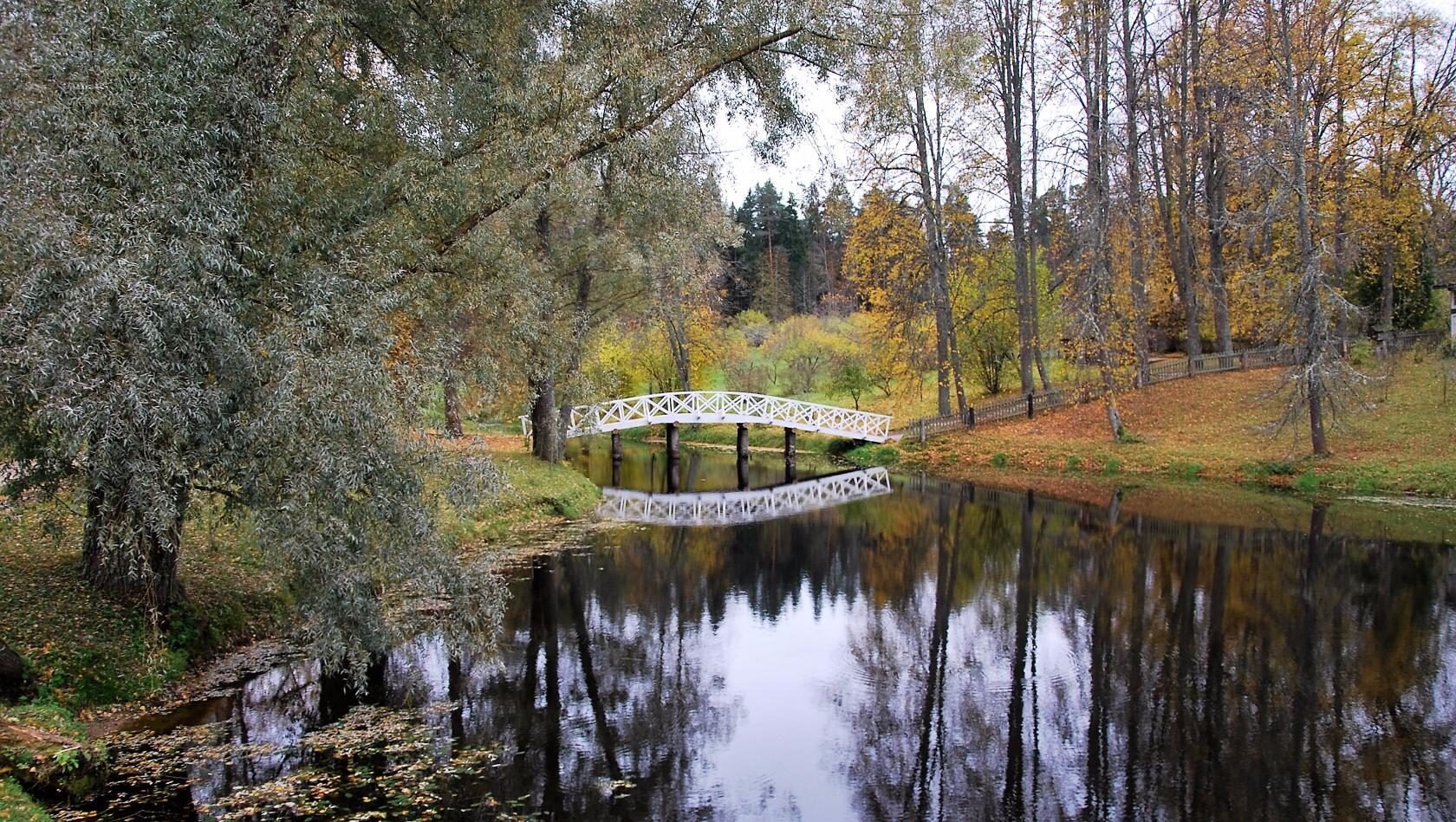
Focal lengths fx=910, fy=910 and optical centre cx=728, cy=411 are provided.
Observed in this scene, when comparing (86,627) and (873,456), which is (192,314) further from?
(873,456)

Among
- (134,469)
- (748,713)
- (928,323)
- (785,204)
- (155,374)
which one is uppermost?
(785,204)

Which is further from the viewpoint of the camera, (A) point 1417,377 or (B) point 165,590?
(A) point 1417,377

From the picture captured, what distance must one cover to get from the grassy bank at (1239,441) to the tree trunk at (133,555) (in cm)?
2028

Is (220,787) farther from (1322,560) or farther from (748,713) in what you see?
(1322,560)

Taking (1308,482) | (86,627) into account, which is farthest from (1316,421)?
(86,627)

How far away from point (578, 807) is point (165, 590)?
5103mm

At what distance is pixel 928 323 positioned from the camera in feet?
93.1

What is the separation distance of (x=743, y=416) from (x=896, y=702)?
65.3ft

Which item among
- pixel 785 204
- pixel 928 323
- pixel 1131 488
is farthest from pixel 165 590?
pixel 785 204

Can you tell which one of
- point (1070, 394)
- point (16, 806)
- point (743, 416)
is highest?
point (1070, 394)

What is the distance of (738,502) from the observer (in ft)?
74.5

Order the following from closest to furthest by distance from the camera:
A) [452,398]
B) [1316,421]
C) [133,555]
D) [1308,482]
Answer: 1. [133,555]
2. [452,398]
3. [1308,482]
4. [1316,421]

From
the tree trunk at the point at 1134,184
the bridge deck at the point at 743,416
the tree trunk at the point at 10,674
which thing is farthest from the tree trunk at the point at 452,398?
the tree trunk at the point at 1134,184

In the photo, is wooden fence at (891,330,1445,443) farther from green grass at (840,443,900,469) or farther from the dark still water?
the dark still water
